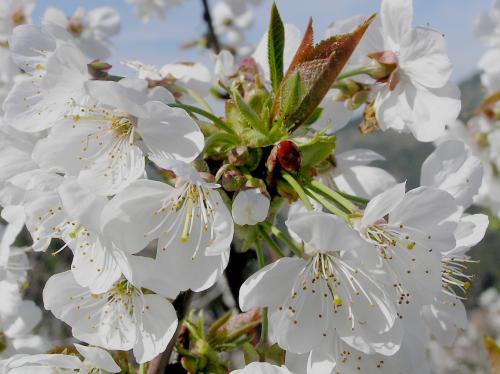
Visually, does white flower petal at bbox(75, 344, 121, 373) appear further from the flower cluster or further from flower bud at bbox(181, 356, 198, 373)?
flower bud at bbox(181, 356, 198, 373)

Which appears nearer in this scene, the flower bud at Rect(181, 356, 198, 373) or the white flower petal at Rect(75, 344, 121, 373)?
the white flower petal at Rect(75, 344, 121, 373)

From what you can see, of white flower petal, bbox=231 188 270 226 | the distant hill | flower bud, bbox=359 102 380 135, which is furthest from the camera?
the distant hill

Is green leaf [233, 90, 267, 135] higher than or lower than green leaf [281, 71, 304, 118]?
lower

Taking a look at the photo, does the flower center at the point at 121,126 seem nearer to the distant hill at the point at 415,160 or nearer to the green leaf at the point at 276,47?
the green leaf at the point at 276,47

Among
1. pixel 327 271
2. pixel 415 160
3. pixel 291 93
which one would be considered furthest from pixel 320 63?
pixel 415 160

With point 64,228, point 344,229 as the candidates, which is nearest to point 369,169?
point 344,229

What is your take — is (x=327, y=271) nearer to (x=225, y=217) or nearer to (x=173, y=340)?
(x=225, y=217)

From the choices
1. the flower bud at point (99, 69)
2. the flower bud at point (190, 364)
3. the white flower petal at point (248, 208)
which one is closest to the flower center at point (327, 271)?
the white flower petal at point (248, 208)

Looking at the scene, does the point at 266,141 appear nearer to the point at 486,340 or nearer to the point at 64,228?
the point at 64,228

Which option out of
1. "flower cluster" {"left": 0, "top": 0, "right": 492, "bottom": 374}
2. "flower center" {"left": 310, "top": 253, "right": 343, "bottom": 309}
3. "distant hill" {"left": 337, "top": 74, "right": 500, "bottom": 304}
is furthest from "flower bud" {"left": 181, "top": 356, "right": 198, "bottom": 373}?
"distant hill" {"left": 337, "top": 74, "right": 500, "bottom": 304}
